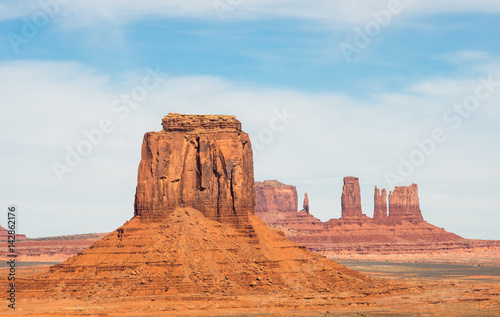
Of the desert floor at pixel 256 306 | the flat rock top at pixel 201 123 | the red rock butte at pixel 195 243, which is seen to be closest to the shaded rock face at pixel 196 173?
the flat rock top at pixel 201 123

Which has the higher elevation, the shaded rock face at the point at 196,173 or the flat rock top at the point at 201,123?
the flat rock top at the point at 201,123

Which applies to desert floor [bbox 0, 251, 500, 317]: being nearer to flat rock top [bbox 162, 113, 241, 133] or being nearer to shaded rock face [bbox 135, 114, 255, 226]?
shaded rock face [bbox 135, 114, 255, 226]

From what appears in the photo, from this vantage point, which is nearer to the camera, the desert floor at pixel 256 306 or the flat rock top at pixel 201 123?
the desert floor at pixel 256 306

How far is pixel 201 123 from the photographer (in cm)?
9525

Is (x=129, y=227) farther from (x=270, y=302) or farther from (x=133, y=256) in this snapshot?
(x=270, y=302)

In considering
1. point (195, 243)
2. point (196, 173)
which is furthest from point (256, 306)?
point (196, 173)

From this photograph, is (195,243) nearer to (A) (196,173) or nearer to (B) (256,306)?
(A) (196,173)

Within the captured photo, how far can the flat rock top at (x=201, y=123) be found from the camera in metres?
95.2

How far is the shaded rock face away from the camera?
93.4 m

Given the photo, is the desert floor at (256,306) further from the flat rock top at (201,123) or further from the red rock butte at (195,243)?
the flat rock top at (201,123)

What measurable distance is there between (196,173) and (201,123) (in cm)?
535

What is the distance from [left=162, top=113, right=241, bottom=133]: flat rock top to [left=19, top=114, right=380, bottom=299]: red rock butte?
0.11m

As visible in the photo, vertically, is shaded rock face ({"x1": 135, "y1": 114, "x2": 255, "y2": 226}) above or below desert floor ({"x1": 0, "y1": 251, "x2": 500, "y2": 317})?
above

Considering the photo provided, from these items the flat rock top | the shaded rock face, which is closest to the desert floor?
the shaded rock face
